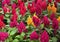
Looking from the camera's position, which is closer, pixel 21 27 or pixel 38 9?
pixel 21 27

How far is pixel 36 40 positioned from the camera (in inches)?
94.7

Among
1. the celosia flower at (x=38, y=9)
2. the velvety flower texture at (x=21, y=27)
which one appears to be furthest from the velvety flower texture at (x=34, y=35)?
the celosia flower at (x=38, y=9)

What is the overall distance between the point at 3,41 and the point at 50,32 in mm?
654

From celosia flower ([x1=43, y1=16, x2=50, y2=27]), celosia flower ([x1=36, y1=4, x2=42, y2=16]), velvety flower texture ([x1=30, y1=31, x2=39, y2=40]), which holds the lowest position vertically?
velvety flower texture ([x1=30, y1=31, x2=39, y2=40])

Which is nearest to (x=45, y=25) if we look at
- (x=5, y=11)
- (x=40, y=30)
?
→ (x=40, y=30)

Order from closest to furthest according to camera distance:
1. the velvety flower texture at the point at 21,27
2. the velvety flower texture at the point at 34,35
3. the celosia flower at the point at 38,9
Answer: the velvety flower texture at the point at 34,35 < the velvety flower texture at the point at 21,27 < the celosia flower at the point at 38,9

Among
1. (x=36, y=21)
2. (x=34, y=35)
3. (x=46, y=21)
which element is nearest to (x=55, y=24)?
(x=46, y=21)

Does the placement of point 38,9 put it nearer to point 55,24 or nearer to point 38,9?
point 38,9

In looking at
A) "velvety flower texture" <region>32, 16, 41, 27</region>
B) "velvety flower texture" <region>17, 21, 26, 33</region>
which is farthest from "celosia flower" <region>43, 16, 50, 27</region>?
"velvety flower texture" <region>17, 21, 26, 33</region>

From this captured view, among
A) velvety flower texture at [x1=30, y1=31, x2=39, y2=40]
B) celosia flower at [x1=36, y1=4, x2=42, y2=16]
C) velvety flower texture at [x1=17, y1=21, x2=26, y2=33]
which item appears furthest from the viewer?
celosia flower at [x1=36, y1=4, x2=42, y2=16]

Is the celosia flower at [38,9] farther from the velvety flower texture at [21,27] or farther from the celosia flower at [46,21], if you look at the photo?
the velvety flower texture at [21,27]

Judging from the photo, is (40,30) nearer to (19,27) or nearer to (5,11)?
(19,27)

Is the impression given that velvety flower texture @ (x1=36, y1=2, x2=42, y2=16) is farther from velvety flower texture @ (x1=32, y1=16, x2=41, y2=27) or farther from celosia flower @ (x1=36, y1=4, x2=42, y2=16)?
velvety flower texture @ (x1=32, y1=16, x2=41, y2=27)

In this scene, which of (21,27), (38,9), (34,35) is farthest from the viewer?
(38,9)
